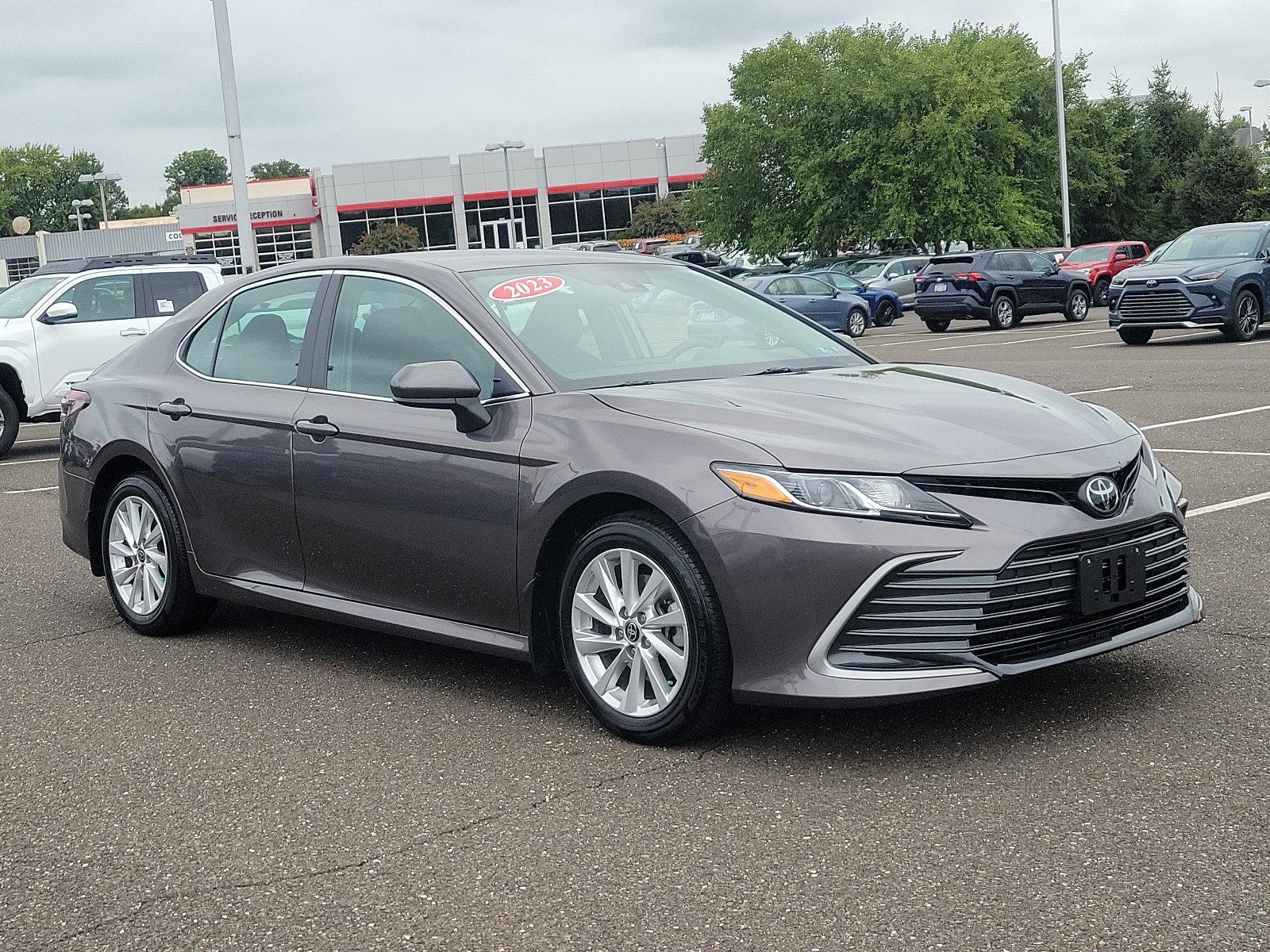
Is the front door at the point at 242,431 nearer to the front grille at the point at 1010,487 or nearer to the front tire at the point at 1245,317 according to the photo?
the front grille at the point at 1010,487

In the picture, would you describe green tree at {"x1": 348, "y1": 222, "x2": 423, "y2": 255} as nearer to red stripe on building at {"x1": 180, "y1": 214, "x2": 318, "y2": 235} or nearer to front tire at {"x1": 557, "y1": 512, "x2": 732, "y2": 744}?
red stripe on building at {"x1": 180, "y1": 214, "x2": 318, "y2": 235}

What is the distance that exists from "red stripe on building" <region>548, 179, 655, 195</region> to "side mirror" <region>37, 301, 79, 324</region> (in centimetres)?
6945

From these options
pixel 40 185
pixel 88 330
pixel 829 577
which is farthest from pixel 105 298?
pixel 40 185

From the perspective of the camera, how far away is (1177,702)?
4660 millimetres

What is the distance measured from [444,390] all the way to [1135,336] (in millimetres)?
18944

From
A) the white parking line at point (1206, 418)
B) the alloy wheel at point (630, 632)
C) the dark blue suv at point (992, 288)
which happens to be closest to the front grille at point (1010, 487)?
the alloy wheel at point (630, 632)

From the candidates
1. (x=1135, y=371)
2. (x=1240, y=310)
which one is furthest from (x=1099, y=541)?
(x=1240, y=310)

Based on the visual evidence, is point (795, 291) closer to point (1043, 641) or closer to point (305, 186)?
point (1043, 641)

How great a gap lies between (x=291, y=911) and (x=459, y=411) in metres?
1.88

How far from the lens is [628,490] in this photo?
14.6ft

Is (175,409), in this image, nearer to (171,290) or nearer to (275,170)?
(171,290)

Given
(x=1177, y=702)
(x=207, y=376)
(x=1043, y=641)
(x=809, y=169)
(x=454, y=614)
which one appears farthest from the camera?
(x=809, y=169)

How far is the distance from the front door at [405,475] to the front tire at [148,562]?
0.90 meters

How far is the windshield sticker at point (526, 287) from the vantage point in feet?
Answer: 17.4
